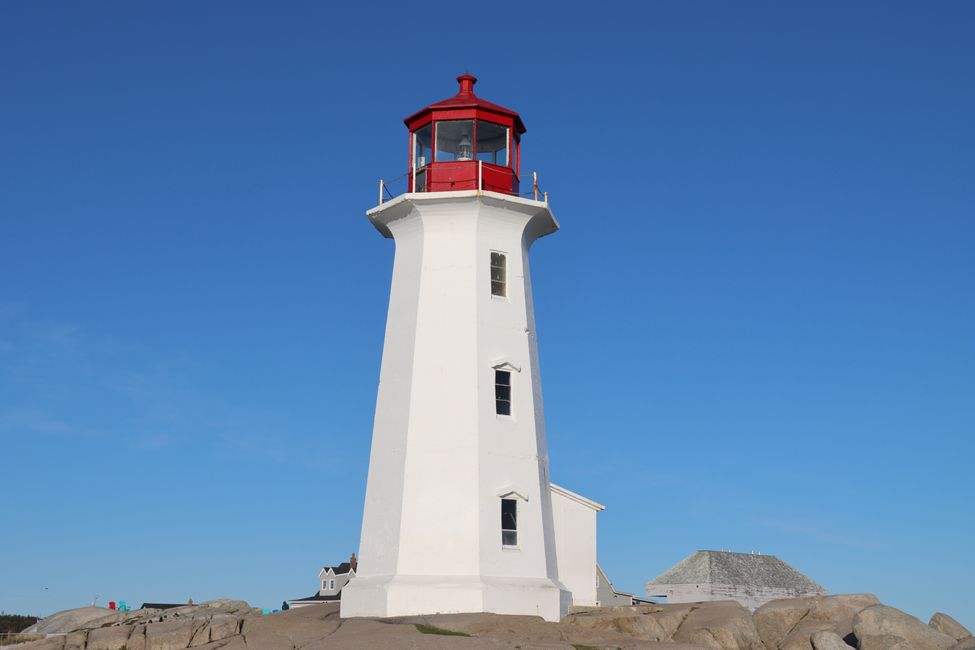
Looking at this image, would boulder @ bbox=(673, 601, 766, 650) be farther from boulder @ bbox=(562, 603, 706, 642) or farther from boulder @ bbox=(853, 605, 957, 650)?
boulder @ bbox=(853, 605, 957, 650)

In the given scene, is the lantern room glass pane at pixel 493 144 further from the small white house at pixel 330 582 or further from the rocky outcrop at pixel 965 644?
the small white house at pixel 330 582

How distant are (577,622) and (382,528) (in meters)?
5.04

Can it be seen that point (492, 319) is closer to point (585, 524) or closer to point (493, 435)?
point (493, 435)

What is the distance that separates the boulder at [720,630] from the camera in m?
24.6

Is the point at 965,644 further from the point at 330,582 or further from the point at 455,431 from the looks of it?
the point at 330,582

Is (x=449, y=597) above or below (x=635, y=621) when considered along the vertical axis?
above

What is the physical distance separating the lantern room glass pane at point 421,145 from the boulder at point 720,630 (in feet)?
42.9

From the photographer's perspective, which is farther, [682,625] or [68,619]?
[68,619]

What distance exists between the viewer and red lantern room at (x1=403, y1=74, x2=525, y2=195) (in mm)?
28109

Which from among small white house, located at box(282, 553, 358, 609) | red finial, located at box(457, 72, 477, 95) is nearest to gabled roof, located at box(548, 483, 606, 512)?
red finial, located at box(457, 72, 477, 95)

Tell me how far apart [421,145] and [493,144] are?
1898mm

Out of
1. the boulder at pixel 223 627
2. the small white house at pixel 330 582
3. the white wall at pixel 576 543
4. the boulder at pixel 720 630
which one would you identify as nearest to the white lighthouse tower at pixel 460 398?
the white wall at pixel 576 543

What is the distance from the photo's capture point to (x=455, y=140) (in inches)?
1144

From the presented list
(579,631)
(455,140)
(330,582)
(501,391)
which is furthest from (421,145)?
(330,582)
